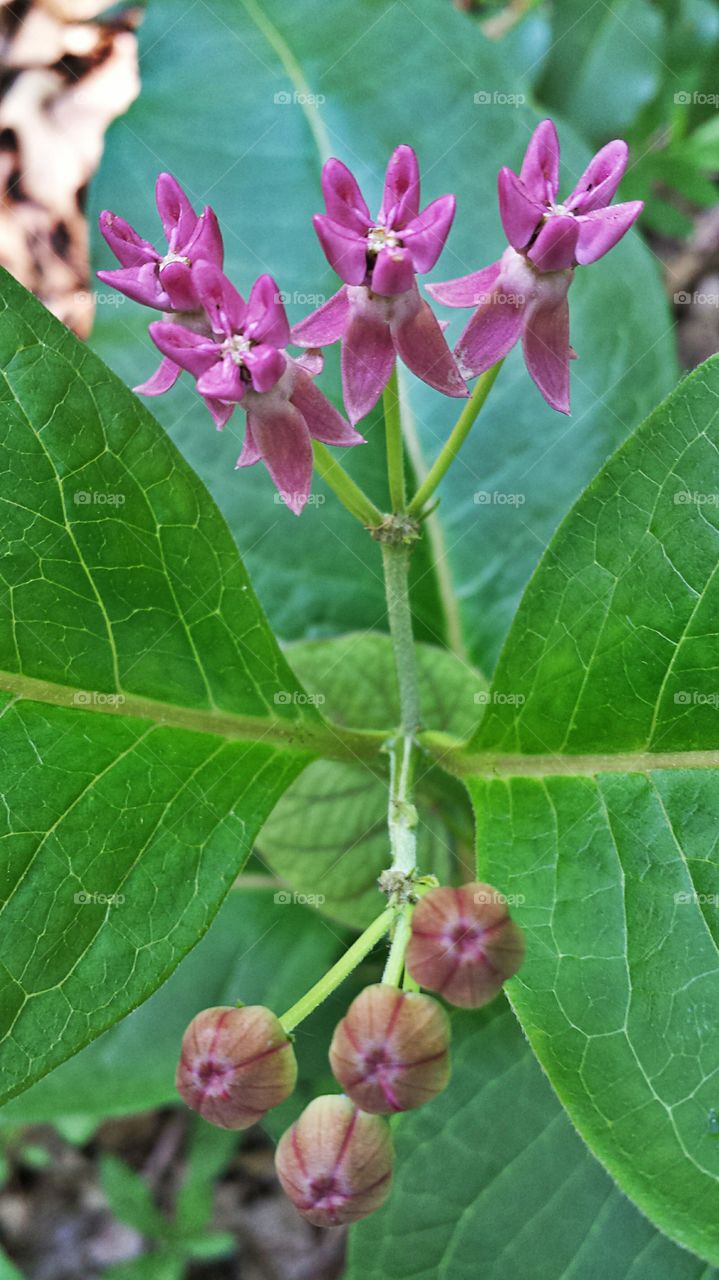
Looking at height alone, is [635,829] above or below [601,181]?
below

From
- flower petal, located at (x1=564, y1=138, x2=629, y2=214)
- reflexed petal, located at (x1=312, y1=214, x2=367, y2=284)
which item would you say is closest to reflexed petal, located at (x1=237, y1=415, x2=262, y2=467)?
reflexed petal, located at (x1=312, y1=214, x2=367, y2=284)

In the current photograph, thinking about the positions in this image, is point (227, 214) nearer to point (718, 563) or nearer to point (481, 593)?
point (481, 593)

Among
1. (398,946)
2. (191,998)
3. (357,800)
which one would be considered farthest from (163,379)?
(191,998)

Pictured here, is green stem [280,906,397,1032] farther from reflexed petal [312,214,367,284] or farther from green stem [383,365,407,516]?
reflexed petal [312,214,367,284]

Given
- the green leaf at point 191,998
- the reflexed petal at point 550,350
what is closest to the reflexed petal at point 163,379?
the reflexed petal at point 550,350

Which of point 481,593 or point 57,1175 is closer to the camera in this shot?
point 481,593

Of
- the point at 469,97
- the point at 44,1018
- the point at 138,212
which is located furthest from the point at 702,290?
the point at 44,1018

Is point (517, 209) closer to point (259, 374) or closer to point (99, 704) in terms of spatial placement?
point (259, 374)
